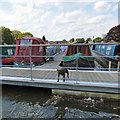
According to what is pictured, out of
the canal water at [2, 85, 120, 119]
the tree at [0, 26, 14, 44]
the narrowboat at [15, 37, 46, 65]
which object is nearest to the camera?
the canal water at [2, 85, 120, 119]

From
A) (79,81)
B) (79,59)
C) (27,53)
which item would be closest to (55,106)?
(79,81)

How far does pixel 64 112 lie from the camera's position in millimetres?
4770

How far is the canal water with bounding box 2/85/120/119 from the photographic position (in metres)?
4.64

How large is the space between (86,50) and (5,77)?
12.6ft

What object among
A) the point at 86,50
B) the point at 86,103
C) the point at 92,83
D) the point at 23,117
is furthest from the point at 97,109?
the point at 86,50

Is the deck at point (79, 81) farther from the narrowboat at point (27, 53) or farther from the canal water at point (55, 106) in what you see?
the narrowboat at point (27, 53)

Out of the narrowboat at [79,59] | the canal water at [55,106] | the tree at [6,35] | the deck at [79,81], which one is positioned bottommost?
the canal water at [55,106]

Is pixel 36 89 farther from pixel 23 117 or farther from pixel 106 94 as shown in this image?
pixel 106 94

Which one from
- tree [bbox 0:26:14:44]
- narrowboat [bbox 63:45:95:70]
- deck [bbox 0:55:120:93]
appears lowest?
deck [bbox 0:55:120:93]

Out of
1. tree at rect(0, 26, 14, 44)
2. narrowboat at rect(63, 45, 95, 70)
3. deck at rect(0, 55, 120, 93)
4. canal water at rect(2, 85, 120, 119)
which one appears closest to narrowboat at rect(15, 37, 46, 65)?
narrowboat at rect(63, 45, 95, 70)

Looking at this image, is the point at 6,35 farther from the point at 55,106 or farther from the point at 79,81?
the point at 55,106

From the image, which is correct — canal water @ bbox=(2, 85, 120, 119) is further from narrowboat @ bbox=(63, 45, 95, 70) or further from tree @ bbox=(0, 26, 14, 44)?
tree @ bbox=(0, 26, 14, 44)

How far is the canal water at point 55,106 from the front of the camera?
4.64 m

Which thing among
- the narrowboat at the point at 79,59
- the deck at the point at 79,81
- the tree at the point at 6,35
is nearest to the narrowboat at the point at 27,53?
the narrowboat at the point at 79,59
